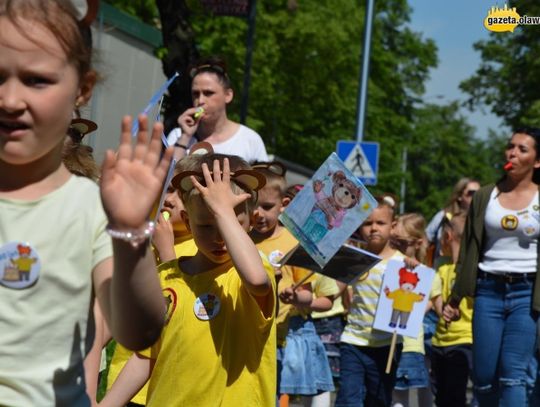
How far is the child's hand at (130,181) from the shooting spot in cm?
250

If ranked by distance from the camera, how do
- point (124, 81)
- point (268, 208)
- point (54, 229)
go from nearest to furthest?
point (54, 229) → point (268, 208) → point (124, 81)

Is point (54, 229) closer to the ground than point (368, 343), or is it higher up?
higher up

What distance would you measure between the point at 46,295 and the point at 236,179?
226 cm

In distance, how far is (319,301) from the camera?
27.7 feet

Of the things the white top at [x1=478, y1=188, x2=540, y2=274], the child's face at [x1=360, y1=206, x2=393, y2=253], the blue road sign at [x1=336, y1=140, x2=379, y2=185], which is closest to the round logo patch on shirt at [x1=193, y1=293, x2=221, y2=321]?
the white top at [x1=478, y1=188, x2=540, y2=274]

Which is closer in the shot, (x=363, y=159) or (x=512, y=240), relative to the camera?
(x=512, y=240)

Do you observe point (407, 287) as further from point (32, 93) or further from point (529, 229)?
point (32, 93)

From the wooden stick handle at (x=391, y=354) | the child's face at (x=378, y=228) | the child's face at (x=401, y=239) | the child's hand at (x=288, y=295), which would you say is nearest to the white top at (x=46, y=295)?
the child's hand at (x=288, y=295)

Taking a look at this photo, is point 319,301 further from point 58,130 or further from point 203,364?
point 58,130

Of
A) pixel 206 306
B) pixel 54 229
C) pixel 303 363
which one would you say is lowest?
pixel 303 363

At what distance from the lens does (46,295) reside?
2.70 m

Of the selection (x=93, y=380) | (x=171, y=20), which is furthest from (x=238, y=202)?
(x=171, y=20)

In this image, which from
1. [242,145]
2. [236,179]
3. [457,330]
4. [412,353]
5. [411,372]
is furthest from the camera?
[457,330]

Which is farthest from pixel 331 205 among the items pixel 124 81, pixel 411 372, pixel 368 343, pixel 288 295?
pixel 124 81
